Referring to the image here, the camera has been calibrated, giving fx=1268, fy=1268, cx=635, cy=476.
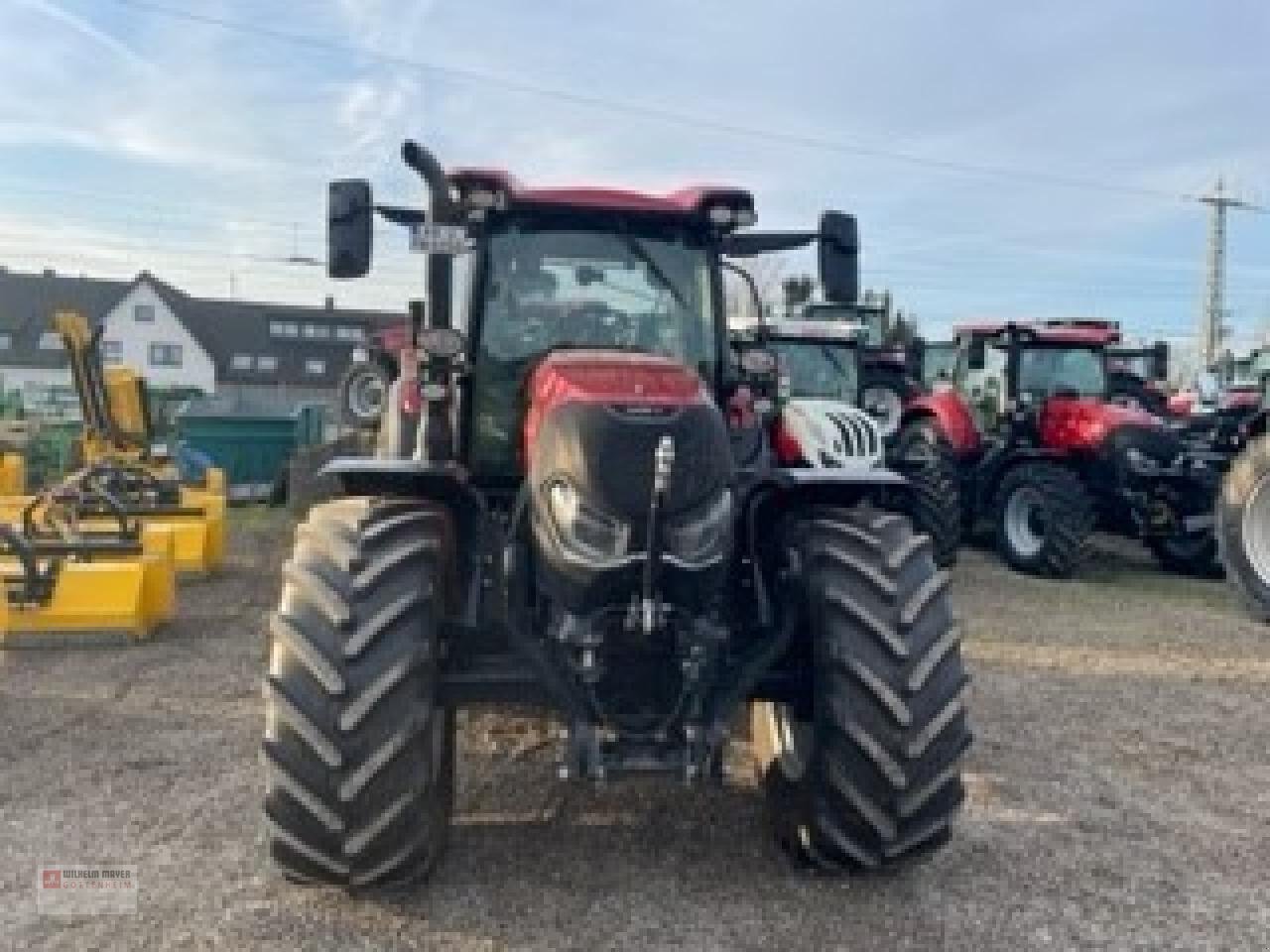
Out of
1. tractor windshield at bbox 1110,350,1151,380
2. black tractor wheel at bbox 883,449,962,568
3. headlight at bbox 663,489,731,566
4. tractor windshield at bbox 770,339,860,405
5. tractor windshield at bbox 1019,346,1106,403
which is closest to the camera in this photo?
headlight at bbox 663,489,731,566

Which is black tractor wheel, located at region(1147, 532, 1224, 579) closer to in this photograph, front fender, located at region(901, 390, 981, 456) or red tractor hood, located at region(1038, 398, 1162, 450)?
red tractor hood, located at region(1038, 398, 1162, 450)

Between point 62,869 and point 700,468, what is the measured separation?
256 cm

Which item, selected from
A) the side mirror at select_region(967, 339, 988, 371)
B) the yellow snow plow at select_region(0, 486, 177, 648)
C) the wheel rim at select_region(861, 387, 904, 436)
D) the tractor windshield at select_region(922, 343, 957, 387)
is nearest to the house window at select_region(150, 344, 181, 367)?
the tractor windshield at select_region(922, 343, 957, 387)

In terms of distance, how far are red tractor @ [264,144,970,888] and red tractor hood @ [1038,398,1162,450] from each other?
25.8 ft

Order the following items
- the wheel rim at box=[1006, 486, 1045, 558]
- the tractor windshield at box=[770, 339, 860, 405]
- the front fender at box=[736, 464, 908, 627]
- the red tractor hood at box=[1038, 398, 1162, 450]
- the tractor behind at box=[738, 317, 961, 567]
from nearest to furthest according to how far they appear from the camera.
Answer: the front fender at box=[736, 464, 908, 627]
the tractor behind at box=[738, 317, 961, 567]
the red tractor hood at box=[1038, 398, 1162, 450]
the wheel rim at box=[1006, 486, 1045, 558]
the tractor windshield at box=[770, 339, 860, 405]

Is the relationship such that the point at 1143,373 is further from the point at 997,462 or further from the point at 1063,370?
the point at 997,462

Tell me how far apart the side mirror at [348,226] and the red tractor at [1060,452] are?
28.0 feet

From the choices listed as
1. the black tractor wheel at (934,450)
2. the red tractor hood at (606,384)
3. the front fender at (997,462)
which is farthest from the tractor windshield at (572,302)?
the front fender at (997,462)

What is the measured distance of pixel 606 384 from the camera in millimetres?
4094

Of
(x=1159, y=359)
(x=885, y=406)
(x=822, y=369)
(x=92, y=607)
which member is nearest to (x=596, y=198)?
(x=92, y=607)

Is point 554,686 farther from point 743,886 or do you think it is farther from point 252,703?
point 252,703

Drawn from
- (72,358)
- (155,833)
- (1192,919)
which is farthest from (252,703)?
(72,358)

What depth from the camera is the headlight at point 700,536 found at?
12.8 ft

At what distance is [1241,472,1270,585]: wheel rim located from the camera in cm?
940
